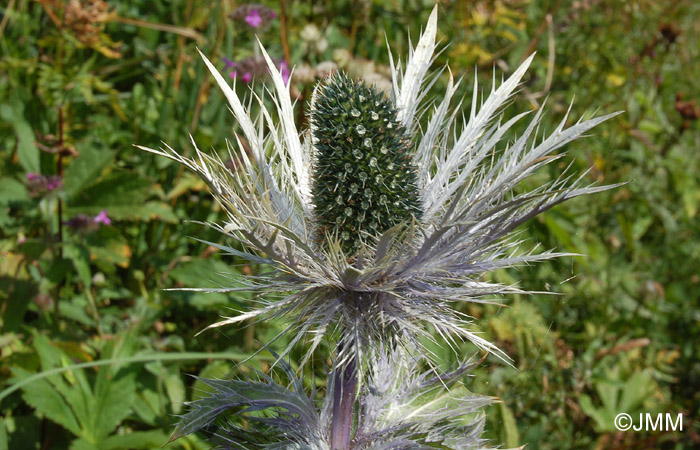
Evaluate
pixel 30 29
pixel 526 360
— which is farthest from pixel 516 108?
pixel 30 29

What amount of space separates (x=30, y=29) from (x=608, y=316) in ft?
10.3

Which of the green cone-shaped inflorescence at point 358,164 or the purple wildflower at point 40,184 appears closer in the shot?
the green cone-shaped inflorescence at point 358,164

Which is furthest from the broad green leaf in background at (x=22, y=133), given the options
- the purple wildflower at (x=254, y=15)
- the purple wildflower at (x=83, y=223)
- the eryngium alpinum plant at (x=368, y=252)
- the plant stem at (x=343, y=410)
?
the plant stem at (x=343, y=410)

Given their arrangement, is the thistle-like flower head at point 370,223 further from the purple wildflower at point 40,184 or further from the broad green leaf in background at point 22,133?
the broad green leaf in background at point 22,133

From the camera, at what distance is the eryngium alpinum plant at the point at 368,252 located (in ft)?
3.95

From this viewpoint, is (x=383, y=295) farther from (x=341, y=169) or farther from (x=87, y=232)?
(x=87, y=232)

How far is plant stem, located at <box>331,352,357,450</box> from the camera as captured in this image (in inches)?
52.2

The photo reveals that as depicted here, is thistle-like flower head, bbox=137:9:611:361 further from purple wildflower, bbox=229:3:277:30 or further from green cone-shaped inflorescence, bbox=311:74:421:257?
purple wildflower, bbox=229:3:277:30

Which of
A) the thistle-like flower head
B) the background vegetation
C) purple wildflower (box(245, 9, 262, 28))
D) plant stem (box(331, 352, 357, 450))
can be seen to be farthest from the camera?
purple wildflower (box(245, 9, 262, 28))

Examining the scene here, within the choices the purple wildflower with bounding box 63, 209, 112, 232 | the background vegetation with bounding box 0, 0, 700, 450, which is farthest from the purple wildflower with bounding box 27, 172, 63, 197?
the purple wildflower with bounding box 63, 209, 112, 232

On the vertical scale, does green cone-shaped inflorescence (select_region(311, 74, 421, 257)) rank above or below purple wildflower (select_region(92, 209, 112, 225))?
above

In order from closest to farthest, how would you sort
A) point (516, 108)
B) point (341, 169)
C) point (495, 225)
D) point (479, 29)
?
point (495, 225) < point (341, 169) < point (516, 108) < point (479, 29)

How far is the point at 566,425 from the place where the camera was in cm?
260

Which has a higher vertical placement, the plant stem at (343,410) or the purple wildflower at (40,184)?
the purple wildflower at (40,184)
